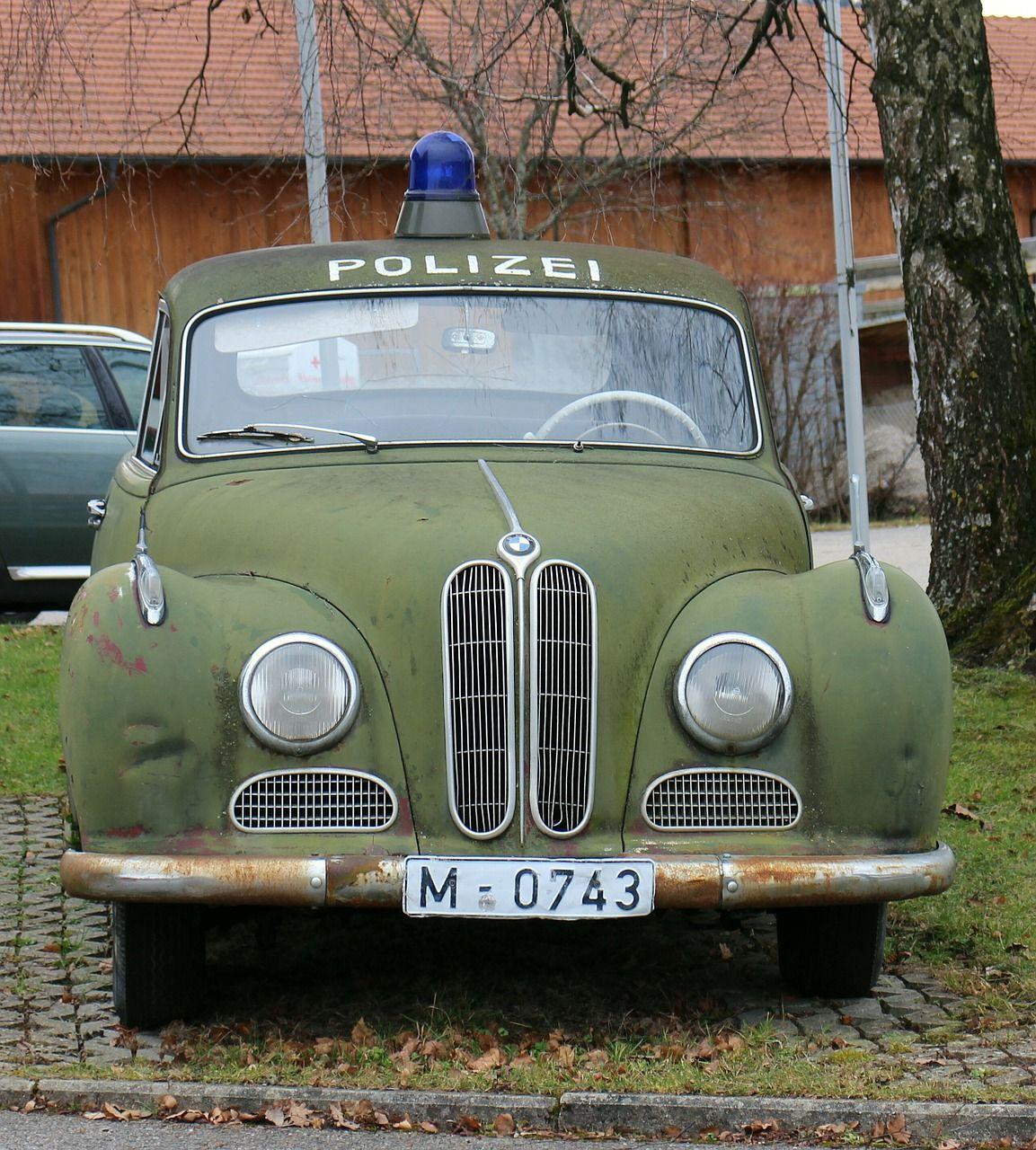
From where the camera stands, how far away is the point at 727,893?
4.36 metres

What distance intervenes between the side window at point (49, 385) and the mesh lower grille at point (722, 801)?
846 centimetres

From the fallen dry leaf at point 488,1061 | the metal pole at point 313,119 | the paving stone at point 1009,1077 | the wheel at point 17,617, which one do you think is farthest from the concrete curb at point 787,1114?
the wheel at point 17,617

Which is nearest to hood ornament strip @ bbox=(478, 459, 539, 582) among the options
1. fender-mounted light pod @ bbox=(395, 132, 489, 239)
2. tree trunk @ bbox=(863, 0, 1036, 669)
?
fender-mounted light pod @ bbox=(395, 132, 489, 239)

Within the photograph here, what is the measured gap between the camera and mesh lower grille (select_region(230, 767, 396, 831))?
4.41 m

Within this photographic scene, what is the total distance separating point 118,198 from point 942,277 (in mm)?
18531

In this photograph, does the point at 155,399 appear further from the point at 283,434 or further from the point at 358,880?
the point at 358,880

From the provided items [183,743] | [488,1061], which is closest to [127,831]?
[183,743]

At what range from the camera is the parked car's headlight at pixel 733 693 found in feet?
14.7

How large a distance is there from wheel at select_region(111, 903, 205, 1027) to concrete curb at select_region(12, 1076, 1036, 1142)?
0.51 metres

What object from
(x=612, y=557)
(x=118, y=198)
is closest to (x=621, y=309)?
(x=612, y=557)

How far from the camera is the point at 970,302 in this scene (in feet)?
31.6

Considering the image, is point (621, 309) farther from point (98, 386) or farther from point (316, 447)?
point (98, 386)

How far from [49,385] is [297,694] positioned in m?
8.40

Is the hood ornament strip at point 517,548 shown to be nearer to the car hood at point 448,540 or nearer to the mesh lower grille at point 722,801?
the car hood at point 448,540
